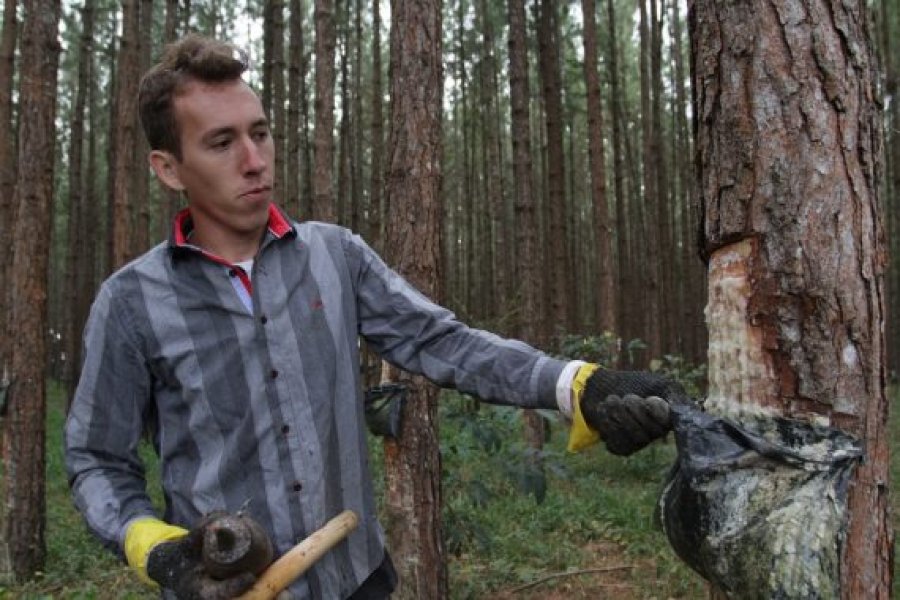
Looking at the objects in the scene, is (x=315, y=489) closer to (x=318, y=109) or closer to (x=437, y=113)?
(x=437, y=113)

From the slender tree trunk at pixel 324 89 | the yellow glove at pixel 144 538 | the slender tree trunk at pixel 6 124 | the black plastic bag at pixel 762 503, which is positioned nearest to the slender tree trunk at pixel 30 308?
the slender tree trunk at pixel 324 89

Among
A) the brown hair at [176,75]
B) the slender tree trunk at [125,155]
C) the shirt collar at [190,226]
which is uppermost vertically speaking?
the slender tree trunk at [125,155]

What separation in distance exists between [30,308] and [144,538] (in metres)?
4.28

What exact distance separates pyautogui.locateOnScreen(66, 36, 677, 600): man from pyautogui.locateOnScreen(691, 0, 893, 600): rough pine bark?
0.95ft

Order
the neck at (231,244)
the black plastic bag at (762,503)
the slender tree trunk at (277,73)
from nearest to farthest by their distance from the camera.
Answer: the black plastic bag at (762,503), the neck at (231,244), the slender tree trunk at (277,73)

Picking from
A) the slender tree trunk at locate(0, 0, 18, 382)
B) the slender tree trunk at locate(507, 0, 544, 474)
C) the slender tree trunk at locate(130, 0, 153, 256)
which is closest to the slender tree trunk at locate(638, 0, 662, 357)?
the slender tree trunk at locate(507, 0, 544, 474)

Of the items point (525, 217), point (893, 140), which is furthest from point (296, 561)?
point (893, 140)

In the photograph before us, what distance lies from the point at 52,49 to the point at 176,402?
4.65 metres

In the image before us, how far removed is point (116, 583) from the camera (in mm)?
5230

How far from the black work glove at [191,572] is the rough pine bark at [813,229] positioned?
1.10 metres

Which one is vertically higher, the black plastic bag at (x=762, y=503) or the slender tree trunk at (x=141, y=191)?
the slender tree trunk at (x=141, y=191)

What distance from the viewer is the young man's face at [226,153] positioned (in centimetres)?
191

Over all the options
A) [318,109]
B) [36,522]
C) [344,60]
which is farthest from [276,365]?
[344,60]

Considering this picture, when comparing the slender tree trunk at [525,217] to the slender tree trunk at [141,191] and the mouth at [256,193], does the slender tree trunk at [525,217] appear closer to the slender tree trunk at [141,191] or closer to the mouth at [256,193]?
the slender tree trunk at [141,191]
